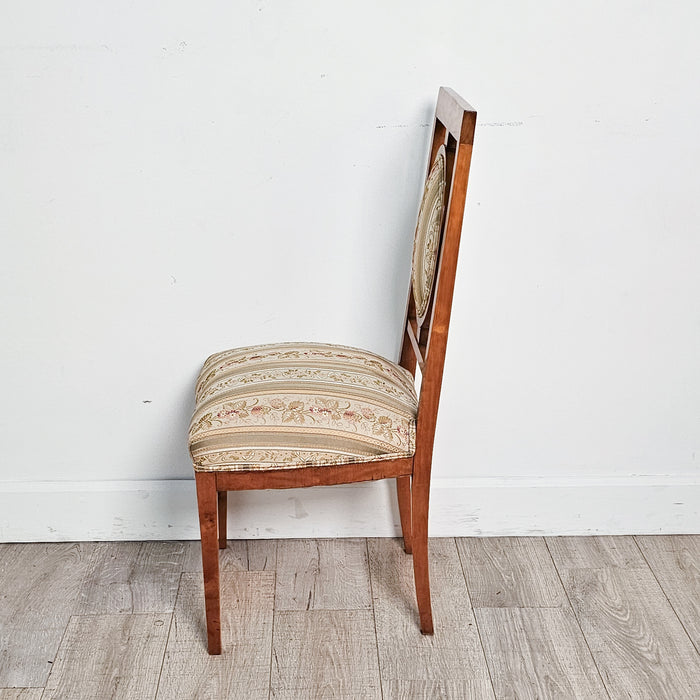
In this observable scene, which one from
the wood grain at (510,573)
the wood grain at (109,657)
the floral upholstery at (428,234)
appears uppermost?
the floral upholstery at (428,234)

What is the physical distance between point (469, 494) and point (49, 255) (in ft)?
3.68

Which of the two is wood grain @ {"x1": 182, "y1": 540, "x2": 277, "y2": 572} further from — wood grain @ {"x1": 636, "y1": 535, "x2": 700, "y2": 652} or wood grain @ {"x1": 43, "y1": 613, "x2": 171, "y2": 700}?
wood grain @ {"x1": 636, "y1": 535, "x2": 700, "y2": 652}

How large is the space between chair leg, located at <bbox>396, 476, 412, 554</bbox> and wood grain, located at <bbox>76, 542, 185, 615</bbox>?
0.53m

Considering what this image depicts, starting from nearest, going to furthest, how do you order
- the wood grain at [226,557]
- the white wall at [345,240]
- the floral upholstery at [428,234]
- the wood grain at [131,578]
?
the floral upholstery at [428,234] < the white wall at [345,240] < the wood grain at [131,578] < the wood grain at [226,557]

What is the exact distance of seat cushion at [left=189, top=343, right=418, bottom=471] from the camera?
62.0 inches

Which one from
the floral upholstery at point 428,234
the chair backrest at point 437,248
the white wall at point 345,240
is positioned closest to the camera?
the chair backrest at point 437,248

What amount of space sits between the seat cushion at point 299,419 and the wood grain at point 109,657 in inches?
17.1

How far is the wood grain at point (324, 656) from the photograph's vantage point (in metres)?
1.63

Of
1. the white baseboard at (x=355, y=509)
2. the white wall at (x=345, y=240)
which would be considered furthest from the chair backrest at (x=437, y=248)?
the white baseboard at (x=355, y=509)

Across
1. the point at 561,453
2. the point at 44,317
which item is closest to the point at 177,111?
the point at 44,317

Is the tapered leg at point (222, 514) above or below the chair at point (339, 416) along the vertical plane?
below

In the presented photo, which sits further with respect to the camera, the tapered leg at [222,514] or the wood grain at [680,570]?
the tapered leg at [222,514]

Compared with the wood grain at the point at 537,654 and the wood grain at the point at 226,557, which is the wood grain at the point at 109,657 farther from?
the wood grain at the point at 537,654

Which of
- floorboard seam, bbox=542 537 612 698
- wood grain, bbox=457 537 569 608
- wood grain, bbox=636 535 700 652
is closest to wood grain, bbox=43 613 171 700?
wood grain, bbox=457 537 569 608
